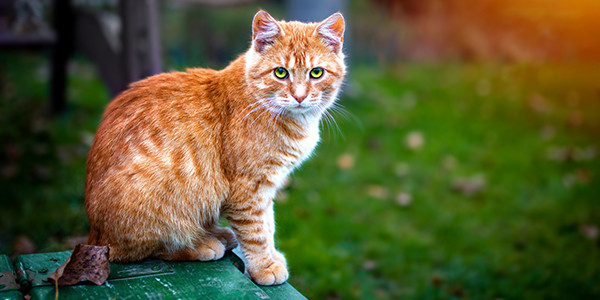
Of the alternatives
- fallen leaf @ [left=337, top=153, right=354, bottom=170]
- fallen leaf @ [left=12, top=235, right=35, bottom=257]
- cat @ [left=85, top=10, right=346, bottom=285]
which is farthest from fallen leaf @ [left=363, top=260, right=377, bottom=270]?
fallen leaf @ [left=12, top=235, right=35, bottom=257]

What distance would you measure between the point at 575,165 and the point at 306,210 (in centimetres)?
291

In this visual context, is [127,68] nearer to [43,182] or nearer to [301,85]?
[43,182]

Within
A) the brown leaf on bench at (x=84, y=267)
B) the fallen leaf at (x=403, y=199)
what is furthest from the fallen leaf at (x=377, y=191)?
the brown leaf on bench at (x=84, y=267)

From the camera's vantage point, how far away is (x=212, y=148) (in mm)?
2242

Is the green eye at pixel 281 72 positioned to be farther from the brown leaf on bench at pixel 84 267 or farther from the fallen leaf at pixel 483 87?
the fallen leaf at pixel 483 87

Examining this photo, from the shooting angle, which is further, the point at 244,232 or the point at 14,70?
the point at 14,70

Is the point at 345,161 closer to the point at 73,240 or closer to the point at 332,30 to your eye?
the point at 73,240

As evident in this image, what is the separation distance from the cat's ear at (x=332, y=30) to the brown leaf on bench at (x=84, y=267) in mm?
1247

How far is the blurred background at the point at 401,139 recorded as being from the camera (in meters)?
3.70

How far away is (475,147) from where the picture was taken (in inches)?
223

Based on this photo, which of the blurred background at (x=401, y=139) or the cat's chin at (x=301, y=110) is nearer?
the cat's chin at (x=301, y=110)

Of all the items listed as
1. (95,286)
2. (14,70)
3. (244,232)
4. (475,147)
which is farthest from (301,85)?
(14,70)

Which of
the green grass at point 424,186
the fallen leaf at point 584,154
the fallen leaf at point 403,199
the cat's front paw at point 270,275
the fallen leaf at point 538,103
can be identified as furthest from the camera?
the fallen leaf at point 538,103

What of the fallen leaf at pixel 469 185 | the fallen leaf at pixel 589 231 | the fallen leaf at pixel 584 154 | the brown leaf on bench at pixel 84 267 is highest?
the brown leaf on bench at pixel 84 267
